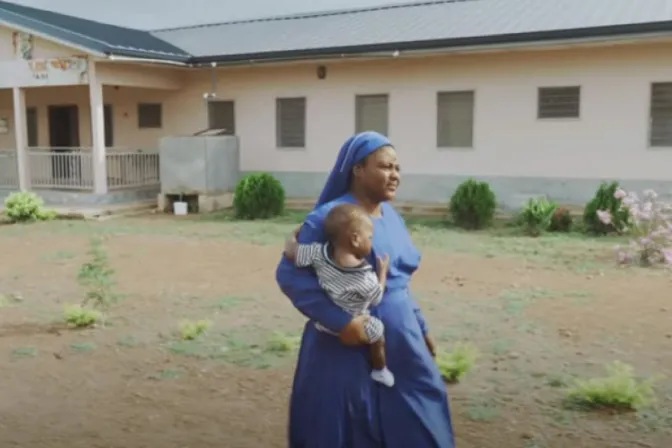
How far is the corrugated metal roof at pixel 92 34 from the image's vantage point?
16.2m

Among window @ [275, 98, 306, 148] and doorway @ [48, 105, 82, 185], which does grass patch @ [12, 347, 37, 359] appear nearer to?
window @ [275, 98, 306, 148]

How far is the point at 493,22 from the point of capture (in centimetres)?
1577

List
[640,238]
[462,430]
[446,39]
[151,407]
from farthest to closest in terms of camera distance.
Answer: [446,39] < [640,238] < [151,407] < [462,430]

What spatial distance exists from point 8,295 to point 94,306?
149 cm

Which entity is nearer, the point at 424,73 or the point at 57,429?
the point at 57,429

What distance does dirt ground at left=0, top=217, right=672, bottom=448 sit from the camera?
14.8ft

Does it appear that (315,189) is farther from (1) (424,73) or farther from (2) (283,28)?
(2) (283,28)

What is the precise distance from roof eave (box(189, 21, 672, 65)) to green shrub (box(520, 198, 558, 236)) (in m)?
3.05

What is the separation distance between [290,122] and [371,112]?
2129 mm

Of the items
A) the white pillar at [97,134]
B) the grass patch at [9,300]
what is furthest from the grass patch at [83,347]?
the white pillar at [97,134]

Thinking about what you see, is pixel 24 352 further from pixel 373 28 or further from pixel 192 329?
pixel 373 28

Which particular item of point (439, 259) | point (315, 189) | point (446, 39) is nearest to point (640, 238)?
point (439, 259)

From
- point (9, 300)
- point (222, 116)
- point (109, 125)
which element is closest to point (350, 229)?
point (9, 300)

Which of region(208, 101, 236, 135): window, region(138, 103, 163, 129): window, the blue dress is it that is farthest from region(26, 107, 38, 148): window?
the blue dress
